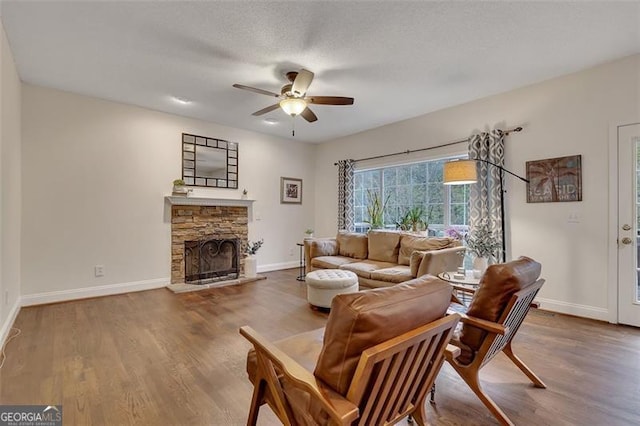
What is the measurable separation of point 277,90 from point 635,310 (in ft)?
15.3

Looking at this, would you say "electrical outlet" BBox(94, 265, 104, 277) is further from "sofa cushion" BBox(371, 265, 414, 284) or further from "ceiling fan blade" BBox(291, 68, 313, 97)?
"sofa cushion" BBox(371, 265, 414, 284)

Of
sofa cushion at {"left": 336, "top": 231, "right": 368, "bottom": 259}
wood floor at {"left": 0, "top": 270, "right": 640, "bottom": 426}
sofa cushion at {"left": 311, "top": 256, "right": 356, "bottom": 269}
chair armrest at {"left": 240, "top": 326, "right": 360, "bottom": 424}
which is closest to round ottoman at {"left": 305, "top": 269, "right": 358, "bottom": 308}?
wood floor at {"left": 0, "top": 270, "right": 640, "bottom": 426}

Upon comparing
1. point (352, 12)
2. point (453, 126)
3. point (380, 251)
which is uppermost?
point (352, 12)

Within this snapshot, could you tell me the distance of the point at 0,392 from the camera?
6.22 ft

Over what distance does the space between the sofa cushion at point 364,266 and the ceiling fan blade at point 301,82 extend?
236cm

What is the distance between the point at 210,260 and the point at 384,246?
3013mm

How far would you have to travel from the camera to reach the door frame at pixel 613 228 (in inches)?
123

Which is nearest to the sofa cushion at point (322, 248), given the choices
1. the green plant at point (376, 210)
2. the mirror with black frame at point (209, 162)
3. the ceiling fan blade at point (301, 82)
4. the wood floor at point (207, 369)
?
the green plant at point (376, 210)

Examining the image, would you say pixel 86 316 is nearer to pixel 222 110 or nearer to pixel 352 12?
pixel 222 110

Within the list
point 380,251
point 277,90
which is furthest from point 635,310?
point 277,90

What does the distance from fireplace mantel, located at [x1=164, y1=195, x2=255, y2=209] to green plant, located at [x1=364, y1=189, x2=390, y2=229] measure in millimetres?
2297

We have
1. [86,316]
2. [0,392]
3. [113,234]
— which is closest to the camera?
[0,392]

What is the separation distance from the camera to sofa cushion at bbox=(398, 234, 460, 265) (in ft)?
12.6

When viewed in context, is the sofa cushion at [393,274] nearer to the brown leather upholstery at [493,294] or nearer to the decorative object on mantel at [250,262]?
the brown leather upholstery at [493,294]
